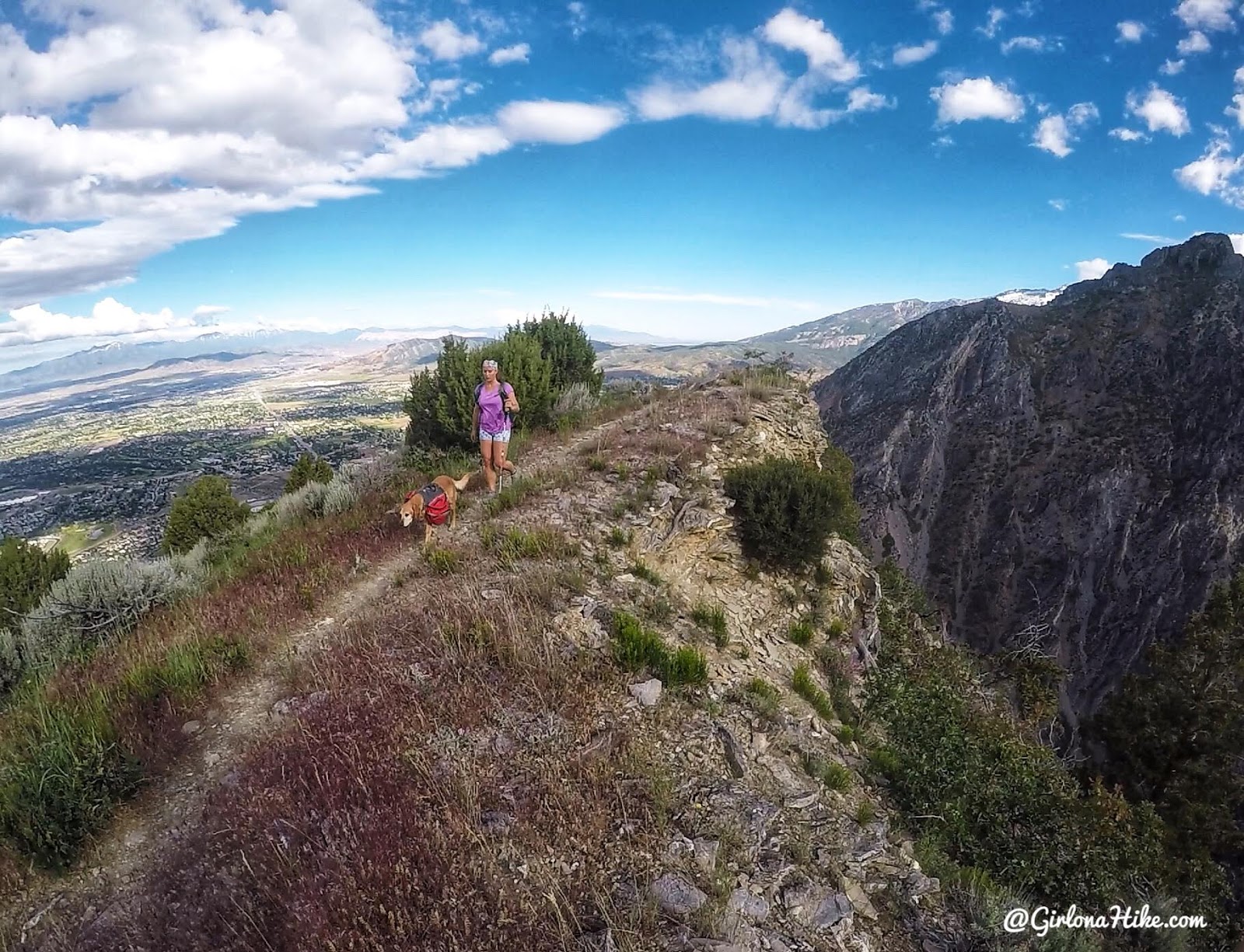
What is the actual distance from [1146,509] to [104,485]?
108904mm

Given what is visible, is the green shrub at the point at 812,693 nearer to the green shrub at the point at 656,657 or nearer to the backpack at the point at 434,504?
the green shrub at the point at 656,657

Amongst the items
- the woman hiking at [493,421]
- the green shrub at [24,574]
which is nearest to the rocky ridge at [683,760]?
the woman hiking at [493,421]

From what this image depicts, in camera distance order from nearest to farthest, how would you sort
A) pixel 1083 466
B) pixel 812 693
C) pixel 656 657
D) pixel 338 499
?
pixel 656 657 → pixel 812 693 → pixel 338 499 → pixel 1083 466

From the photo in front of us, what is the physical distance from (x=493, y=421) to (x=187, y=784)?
6615 millimetres

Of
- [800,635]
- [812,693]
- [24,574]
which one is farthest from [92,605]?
[24,574]

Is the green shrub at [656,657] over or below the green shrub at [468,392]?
below

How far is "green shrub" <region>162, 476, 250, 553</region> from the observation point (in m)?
20.0

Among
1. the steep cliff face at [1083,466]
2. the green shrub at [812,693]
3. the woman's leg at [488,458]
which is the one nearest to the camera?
the green shrub at [812,693]

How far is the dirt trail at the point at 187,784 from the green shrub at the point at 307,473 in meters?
15.3

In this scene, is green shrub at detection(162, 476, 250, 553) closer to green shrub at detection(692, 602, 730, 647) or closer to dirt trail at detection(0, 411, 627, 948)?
dirt trail at detection(0, 411, 627, 948)

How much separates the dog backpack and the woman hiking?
1379mm

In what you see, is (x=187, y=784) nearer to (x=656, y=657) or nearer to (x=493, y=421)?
(x=656, y=657)

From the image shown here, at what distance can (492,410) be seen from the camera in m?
10.2

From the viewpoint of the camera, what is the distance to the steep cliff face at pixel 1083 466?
206 ft
